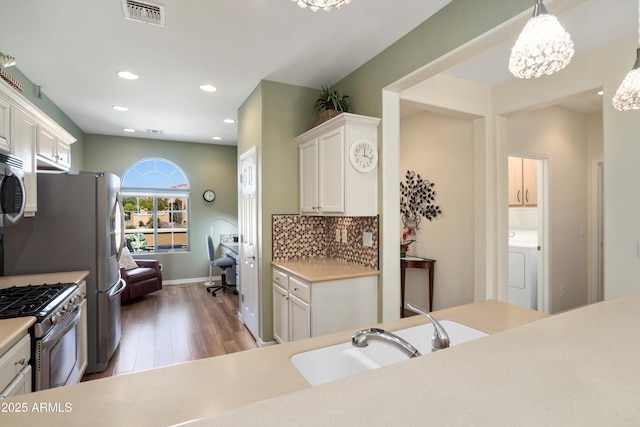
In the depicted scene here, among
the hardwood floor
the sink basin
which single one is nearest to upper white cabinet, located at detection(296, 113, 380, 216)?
the sink basin

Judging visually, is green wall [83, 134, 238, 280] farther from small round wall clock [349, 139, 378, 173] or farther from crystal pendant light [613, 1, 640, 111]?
crystal pendant light [613, 1, 640, 111]

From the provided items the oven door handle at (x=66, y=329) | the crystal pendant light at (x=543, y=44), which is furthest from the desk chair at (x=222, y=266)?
the crystal pendant light at (x=543, y=44)

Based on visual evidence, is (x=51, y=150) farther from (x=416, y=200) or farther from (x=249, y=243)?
(x=416, y=200)

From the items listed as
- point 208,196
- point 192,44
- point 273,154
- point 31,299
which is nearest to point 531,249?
point 273,154

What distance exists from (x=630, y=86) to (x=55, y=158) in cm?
410

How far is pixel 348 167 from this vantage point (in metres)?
2.60

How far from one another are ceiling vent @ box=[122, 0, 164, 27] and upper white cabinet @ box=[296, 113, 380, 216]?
1406 mm

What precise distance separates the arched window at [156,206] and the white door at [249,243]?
2.79 m

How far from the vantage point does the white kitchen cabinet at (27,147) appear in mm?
2158

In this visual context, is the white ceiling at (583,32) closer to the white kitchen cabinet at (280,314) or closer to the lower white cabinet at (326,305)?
the lower white cabinet at (326,305)

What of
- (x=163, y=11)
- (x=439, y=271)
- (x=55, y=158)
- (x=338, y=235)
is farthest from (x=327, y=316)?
(x=55, y=158)

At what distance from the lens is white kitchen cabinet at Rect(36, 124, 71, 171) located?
2594 mm

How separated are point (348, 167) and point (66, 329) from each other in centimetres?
227

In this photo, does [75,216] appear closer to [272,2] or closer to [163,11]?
[163,11]
